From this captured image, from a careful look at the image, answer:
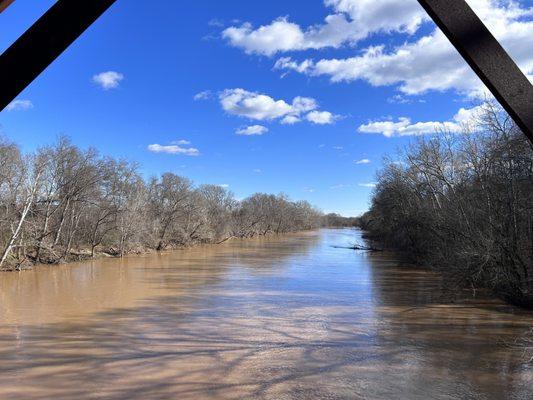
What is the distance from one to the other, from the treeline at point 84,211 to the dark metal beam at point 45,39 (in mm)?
36384

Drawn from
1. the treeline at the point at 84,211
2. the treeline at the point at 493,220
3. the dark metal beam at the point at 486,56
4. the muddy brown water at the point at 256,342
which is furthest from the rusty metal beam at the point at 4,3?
the treeline at the point at 84,211

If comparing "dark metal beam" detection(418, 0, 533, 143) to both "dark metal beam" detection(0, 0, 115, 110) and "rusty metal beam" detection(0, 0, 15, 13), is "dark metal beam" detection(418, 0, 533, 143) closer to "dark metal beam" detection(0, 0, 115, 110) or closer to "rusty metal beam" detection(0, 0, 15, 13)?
"dark metal beam" detection(0, 0, 115, 110)

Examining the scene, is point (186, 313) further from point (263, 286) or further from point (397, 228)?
point (397, 228)

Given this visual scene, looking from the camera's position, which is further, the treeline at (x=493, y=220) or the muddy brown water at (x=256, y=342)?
A: the treeline at (x=493, y=220)

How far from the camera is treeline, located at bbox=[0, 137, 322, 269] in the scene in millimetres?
35281

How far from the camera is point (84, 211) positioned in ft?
152

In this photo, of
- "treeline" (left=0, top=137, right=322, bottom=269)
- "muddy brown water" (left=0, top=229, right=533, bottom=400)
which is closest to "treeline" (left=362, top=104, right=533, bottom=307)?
"muddy brown water" (left=0, top=229, right=533, bottom=400)

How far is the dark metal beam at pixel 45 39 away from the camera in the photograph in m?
1.69

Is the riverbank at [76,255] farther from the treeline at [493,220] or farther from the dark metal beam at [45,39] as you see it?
the dark metal beam at [45,39]

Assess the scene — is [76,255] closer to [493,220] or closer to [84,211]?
[84,211]

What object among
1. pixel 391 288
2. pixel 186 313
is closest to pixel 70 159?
pixel 186 313

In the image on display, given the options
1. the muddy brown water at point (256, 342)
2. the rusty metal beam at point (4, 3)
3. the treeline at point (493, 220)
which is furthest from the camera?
the treeline at point (493, 220)

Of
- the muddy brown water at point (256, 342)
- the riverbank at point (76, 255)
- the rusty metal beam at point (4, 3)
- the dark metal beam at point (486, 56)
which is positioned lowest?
the muddy brown water at point (256, 342)

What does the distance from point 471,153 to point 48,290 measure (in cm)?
2584
